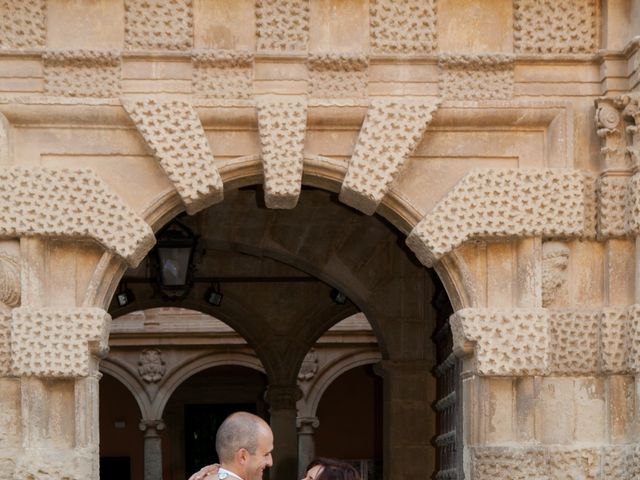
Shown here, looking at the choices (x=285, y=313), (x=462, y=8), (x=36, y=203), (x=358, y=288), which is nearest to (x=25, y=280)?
(x=36, y=203)

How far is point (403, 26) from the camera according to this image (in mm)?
7992

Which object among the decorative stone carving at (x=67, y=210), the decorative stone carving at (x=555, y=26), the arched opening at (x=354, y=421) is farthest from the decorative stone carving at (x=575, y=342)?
the arched opening at (x=354, y=421)

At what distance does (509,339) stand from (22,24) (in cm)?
280

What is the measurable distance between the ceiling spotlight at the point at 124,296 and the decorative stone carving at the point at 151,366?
5.20m

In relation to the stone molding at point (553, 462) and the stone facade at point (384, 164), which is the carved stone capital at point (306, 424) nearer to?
the stone facade at point (384, 164)

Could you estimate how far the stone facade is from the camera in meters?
7.72

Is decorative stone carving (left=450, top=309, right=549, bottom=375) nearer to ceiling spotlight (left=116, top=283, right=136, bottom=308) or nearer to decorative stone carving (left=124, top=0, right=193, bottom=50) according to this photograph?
decorative stone carving (left=124, top=0, right=193, bottom=50)

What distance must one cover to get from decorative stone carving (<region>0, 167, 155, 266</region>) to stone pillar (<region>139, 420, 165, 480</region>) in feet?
Result: 35.0

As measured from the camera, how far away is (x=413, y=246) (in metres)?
8.00

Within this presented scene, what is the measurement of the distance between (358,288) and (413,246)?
10.8ft

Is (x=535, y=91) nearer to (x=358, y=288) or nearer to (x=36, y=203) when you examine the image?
(x=36, y=203)

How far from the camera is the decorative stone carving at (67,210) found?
7.69 m

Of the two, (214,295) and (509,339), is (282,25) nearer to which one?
(509,339)

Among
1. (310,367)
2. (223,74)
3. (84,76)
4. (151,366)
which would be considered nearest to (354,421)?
(310,367)
